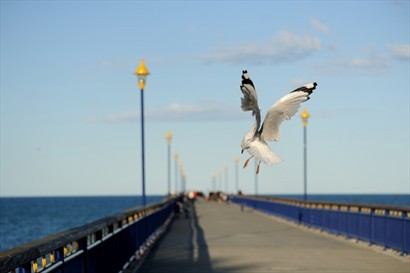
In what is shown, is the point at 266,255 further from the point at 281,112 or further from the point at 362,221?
the point at 281,112

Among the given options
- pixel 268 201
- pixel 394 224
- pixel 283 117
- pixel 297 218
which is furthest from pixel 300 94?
pixel 268 201

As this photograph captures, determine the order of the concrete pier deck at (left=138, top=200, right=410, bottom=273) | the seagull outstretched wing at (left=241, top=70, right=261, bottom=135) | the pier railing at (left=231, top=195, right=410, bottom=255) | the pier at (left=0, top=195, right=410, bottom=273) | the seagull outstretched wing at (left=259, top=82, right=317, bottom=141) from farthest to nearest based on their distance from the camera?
the pier railing at (left=231, top=195, right=410, bottom=255)
the concrete pier deck at (left=138, top=200, right=410, bottom=273)
the seagull outstretched wing at (left=259, top=82, right=317, bottom=141)
the seagull outstretched wing at (left=241, top=70, right=261, bottom=135)
the pier at (left=0, top=195, right=410, bottom=273)

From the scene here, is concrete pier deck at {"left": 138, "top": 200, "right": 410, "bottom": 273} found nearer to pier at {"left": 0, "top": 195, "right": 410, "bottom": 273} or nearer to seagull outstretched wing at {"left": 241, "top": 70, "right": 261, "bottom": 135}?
pier at {"left": 0, "top": 195, "right": 410, "bottom": 273}

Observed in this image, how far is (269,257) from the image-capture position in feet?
69.6

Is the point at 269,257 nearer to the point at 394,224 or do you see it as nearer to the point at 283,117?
the point at 394,224

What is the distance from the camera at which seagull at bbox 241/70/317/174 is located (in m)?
13.7

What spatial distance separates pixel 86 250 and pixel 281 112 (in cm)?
442

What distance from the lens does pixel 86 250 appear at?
1219 cm

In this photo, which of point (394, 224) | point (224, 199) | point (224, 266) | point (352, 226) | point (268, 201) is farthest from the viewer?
point (224, 199)

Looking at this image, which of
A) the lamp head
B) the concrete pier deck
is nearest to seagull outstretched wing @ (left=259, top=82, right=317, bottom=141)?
the concrete pier deck

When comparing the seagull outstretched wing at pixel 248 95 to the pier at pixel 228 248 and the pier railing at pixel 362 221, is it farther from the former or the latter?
the pier railing at pixel 362 221

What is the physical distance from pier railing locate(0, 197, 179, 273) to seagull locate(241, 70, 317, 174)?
2735mm

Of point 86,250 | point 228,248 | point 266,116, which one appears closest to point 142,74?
point 228,248

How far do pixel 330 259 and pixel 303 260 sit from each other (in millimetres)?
724
